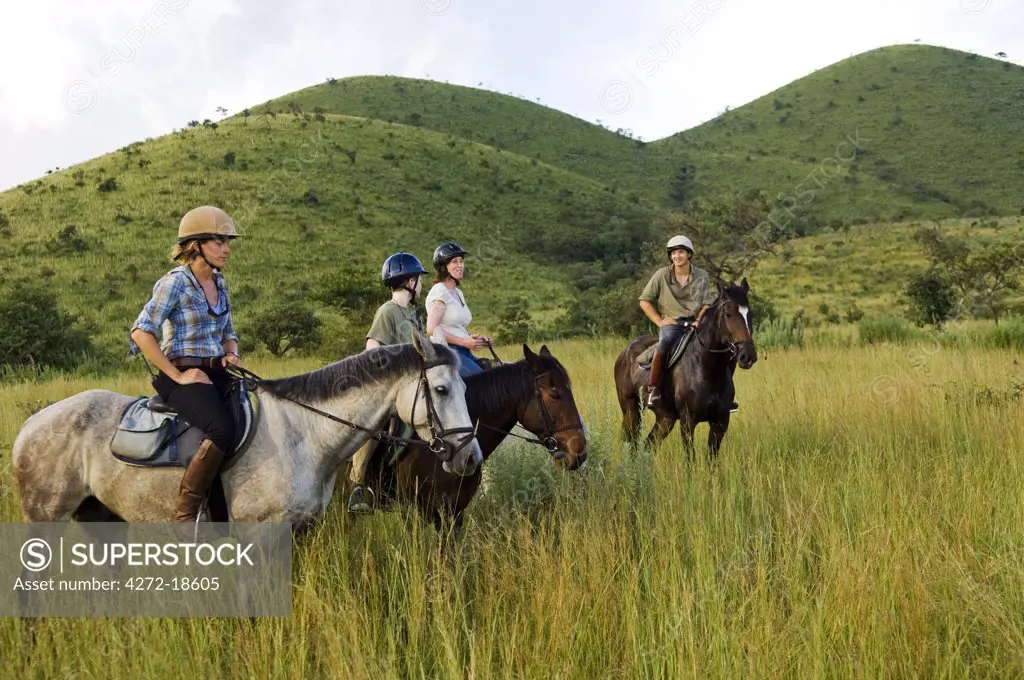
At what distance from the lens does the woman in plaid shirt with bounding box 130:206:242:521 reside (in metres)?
3.34

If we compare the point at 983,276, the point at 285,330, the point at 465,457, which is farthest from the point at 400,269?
the point at 983,276

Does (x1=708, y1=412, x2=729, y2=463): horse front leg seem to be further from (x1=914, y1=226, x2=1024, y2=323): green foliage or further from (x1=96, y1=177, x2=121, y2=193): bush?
(x1=96, y1=177, x2=121, y2=193): bush

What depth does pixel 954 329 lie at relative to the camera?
15.0 m

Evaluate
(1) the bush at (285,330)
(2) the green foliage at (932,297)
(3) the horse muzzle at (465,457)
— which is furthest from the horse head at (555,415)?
(1) the bush at (285,330)

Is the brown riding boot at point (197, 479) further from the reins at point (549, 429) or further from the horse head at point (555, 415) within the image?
the horse head at point (555, 415)

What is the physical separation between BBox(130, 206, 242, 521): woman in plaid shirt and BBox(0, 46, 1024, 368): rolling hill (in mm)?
15383

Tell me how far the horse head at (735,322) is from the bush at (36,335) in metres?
17.7

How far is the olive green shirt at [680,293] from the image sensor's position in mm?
7512

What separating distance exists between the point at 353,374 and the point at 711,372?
4396mm

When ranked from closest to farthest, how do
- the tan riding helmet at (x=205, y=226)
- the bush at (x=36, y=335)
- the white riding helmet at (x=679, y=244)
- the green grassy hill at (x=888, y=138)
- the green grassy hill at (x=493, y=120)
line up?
the tan riding helmet at (x=205, y=226) < the white riding helmet at (x=679, y=244) < the bush at (x=36, y=335) < the green grassy hill at (x=888, y=138) < the green grassy hill at (x=493, y=120)

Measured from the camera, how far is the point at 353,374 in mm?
3699

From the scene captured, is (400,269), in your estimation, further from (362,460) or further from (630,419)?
(630,419)

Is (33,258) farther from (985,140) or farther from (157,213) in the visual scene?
(985,140)

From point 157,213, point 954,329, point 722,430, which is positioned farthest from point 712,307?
point 157,213
